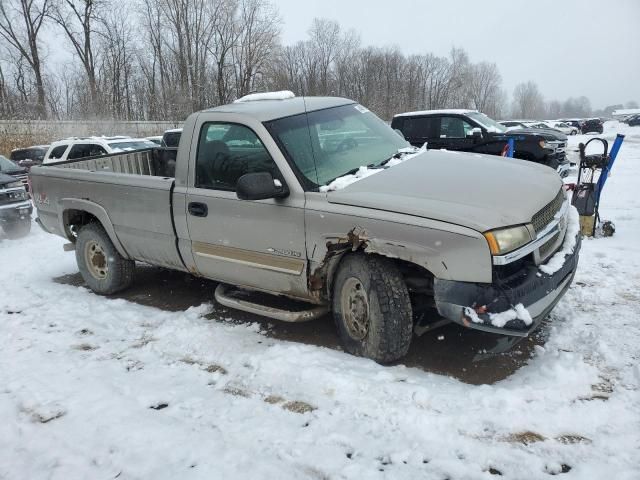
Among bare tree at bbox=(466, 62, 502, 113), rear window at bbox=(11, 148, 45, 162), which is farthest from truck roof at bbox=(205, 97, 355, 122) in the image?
bare tree at bbox=(466, 62, 502, 113)

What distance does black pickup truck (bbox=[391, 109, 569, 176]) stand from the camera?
39.9 feet

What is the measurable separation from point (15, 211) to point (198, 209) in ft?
22.4

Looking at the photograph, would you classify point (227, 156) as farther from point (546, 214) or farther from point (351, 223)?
point (546, 214)

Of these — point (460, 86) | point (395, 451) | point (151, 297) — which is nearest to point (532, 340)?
point (395, 451)

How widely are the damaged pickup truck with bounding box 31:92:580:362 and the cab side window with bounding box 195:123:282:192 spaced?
→ 0.03 ft

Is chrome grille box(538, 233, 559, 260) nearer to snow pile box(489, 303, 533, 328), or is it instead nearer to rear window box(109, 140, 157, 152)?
snow pile box(489, 303, 533, 328)

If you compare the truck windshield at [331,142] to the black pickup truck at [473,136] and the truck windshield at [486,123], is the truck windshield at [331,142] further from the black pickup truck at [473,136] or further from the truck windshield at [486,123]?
the truck windshield at [486,123]

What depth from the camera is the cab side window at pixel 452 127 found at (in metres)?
12.6

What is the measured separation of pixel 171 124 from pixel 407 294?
39324 millimetres

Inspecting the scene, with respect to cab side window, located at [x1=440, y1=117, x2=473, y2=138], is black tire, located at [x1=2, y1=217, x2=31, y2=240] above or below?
below

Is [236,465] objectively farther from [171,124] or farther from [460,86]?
[460,86]

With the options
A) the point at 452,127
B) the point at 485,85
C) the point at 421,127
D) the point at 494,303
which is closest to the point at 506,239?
the point at 494,303

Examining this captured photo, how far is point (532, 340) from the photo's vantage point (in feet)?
12.8

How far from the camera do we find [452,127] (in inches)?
504
